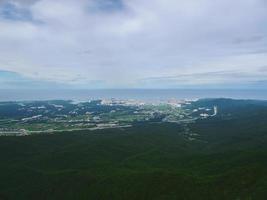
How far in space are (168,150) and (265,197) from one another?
86.3 m

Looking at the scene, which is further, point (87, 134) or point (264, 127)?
point (264, 127)

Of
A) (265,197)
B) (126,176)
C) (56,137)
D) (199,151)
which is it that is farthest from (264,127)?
(265,197)

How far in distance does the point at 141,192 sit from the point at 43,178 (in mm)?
32614

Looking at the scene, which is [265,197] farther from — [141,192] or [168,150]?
[168,150]

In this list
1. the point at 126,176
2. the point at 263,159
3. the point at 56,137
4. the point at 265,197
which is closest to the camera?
the point at 265,197

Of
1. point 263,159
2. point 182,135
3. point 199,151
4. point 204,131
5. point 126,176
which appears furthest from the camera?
point 204,131

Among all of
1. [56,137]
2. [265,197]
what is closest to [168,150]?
[56,137]

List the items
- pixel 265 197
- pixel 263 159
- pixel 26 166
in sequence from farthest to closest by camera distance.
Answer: pixel 26 166 < pixel 263 159 < pixel 265 197

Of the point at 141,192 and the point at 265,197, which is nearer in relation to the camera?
the point at 265,197

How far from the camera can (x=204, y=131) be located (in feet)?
649

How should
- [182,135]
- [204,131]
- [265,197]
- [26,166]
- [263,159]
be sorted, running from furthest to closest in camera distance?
[204,131], [182,135], [26,166], [263,159], [265,197]

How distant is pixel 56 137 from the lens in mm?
168125

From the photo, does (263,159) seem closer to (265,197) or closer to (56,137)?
(265,197)

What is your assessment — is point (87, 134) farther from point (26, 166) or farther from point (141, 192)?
point (141, 192)
